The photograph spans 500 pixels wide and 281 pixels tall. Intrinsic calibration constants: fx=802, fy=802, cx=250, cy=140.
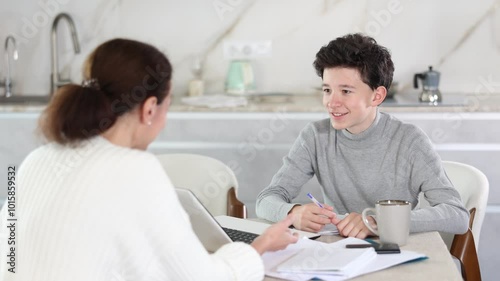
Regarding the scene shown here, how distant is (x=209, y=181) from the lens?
2436mm

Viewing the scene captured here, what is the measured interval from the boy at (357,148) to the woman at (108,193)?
745 millimetres

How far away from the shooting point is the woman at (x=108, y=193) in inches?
48.8

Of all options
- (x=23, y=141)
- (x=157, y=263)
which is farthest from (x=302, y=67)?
(x=157, y=263)

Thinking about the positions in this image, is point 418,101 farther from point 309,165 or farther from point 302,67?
point 309,165

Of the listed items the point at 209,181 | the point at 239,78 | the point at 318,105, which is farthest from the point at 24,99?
the point at 209,181

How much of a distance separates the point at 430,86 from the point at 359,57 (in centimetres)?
135

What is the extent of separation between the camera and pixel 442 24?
3.60 metres

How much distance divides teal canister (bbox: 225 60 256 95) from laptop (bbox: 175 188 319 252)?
184cm

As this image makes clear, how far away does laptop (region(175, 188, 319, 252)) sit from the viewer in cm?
154

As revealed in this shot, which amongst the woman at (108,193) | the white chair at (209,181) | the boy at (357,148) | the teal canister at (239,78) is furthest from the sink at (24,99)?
the woman at (108,193)

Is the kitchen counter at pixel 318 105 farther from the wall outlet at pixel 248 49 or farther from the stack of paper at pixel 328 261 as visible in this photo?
the stack of paper at pixel 328 261

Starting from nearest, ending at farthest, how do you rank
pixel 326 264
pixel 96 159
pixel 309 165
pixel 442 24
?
pixel 96 159 → pixel 326 264 → pixel 309 165 → pixel 442 24

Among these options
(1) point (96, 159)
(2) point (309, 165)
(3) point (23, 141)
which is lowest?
(3) point (23, 141)

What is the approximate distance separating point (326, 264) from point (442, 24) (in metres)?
2.35
